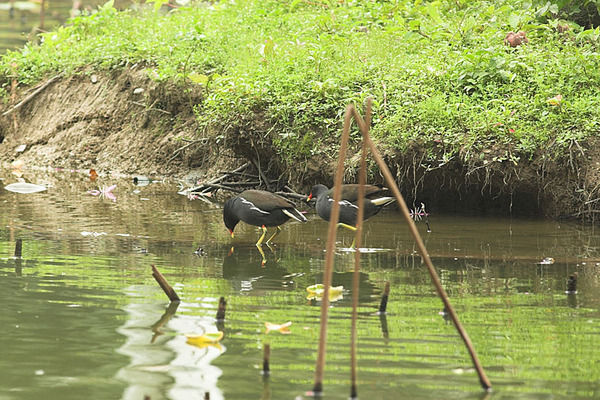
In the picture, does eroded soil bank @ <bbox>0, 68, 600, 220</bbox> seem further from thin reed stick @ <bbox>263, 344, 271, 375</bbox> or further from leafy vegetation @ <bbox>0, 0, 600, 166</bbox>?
thin reed stick @ <bbox>263, 344, 271, 375</bbox>

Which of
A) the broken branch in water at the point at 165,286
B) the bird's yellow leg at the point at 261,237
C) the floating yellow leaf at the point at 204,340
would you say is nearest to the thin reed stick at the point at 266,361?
the floating yellow leaf at the point at 204,340

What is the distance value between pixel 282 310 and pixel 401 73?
19.5 ft

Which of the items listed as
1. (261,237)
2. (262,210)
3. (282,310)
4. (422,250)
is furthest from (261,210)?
(422,250)

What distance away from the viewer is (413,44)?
39.1ft

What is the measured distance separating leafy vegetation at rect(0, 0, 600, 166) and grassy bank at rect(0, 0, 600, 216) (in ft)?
0.06

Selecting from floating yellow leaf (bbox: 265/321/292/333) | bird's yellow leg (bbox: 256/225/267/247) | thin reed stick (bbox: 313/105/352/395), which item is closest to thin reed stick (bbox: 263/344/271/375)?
thin reed stick (bbox: 313/105/352/395)

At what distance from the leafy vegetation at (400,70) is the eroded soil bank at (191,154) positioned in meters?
0.18

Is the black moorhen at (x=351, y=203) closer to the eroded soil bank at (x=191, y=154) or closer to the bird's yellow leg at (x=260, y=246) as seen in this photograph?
the bird's yellow leg at (x=260, y=246)

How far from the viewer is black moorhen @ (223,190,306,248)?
27.8ft

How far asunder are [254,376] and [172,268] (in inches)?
119

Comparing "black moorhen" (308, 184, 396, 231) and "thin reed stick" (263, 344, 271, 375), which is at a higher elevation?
"black moorhen" (308, 184, 396, 231)

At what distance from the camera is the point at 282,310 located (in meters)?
5.70

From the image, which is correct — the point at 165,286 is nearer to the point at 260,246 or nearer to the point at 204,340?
the point at 204,340

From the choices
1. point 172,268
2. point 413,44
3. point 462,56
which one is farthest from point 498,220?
point 172,268
